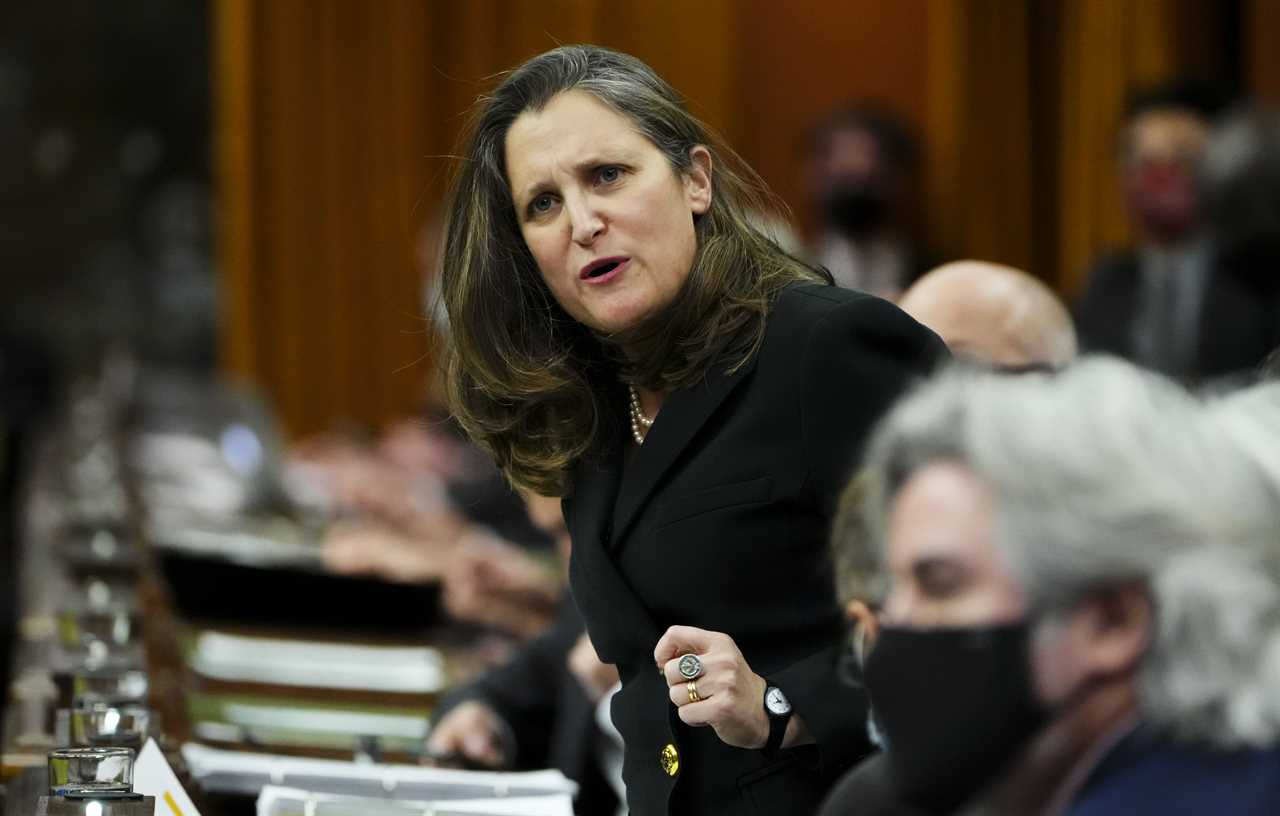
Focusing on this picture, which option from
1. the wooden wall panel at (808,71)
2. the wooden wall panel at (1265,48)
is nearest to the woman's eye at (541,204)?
the wooden wall panel at (1265,48)

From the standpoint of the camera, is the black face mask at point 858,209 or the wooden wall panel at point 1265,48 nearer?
the wooden wall panel at point 1265,48

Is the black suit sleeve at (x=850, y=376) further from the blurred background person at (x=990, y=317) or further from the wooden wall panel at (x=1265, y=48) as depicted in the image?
the wooden wall panel at (x=1265, y=48)

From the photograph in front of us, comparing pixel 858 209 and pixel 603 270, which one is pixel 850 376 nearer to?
Result: pixel 603 270

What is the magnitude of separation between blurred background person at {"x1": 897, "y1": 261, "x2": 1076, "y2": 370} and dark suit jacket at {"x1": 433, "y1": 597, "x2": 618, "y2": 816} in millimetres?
823

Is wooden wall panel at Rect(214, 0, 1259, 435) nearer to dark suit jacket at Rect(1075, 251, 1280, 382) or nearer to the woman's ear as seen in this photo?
dark suit jacket at Rect(1075, 251, 1280, 382)

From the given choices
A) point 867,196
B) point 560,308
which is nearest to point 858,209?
point 867,196

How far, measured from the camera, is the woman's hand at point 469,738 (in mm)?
2775

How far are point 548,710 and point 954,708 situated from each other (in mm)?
2011

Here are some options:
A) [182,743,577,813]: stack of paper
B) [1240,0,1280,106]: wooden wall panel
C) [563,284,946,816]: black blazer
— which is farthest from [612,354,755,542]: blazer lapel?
[1240,0,1280,106]: wooden wall panel

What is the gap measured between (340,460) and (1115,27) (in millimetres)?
3188

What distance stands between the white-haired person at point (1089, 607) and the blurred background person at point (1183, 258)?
413cm

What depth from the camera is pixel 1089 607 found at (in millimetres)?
1226

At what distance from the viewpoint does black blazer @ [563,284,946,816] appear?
192cm

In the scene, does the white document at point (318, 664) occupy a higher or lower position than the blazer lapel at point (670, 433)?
lower
